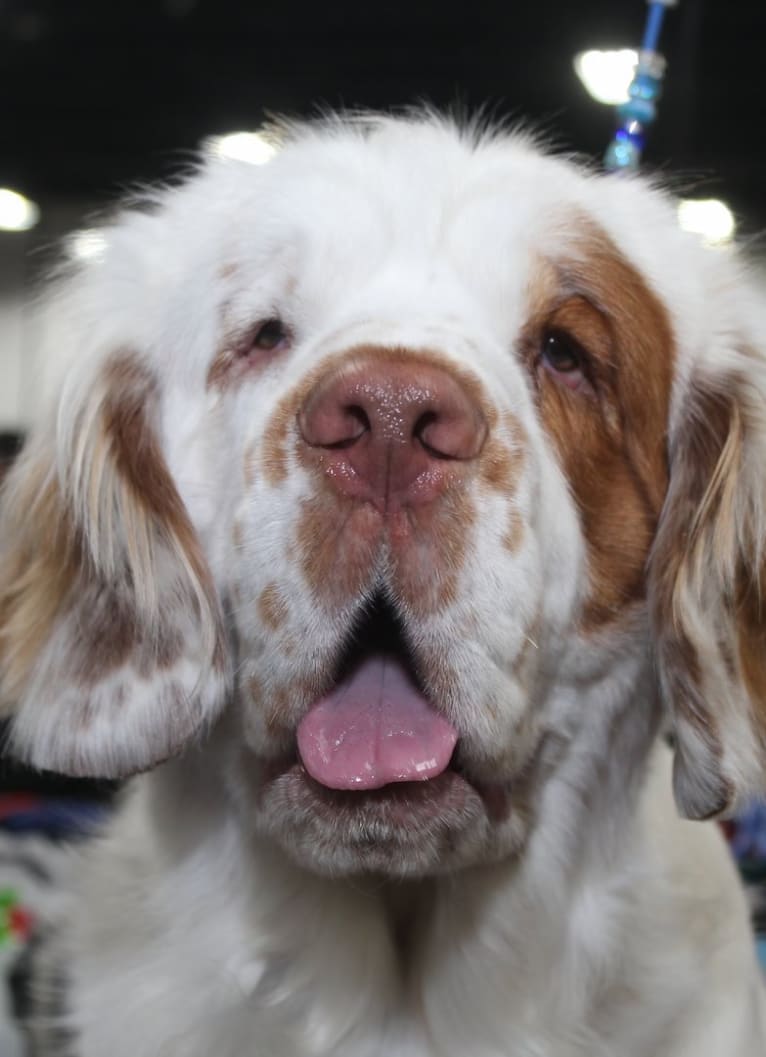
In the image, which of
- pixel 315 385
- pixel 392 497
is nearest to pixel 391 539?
pixel 392 497

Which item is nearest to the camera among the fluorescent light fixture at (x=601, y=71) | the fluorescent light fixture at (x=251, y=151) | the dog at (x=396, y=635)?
the dog at (x=396, y=635)

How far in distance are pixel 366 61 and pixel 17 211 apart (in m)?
1.50

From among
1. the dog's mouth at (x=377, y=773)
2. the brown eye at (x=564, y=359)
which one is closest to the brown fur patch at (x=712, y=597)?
the brown eye at (x=564, y=359)

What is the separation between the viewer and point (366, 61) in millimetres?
3506

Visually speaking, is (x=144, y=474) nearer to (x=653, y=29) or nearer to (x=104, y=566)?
(x=104, y=566)

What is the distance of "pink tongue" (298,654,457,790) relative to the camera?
92cm

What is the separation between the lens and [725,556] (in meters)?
1.15

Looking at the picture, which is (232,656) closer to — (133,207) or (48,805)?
(133,207)

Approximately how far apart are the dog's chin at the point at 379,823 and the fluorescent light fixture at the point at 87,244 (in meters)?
0.67

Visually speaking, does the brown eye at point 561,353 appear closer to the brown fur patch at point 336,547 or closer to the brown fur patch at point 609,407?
the brown fur patch at point 609,407

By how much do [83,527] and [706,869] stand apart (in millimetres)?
769

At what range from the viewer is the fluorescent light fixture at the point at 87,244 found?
1.37m

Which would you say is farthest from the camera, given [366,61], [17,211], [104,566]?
[17,211]

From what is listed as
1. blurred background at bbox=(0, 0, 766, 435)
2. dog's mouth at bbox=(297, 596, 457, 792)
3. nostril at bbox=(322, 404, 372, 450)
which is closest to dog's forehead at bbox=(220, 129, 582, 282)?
nostril at bbox=(322, 404, 372, 450)
